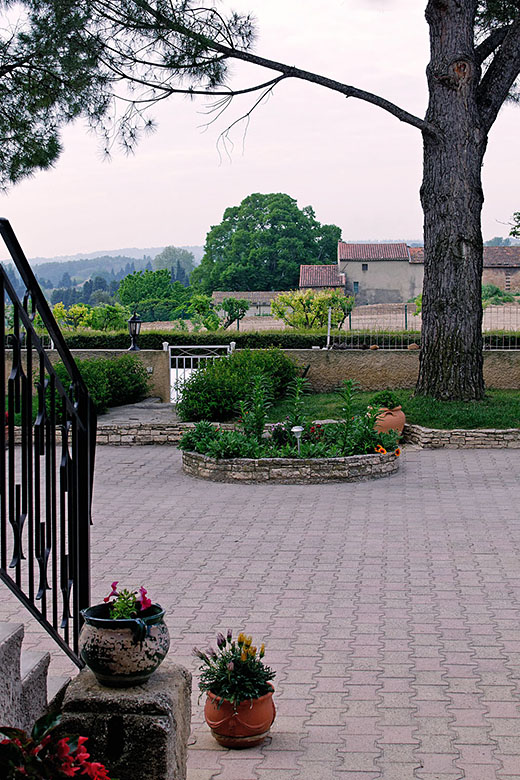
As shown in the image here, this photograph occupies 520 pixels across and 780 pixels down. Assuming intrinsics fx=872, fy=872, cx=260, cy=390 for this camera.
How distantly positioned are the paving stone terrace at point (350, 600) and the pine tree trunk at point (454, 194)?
3.23 metres

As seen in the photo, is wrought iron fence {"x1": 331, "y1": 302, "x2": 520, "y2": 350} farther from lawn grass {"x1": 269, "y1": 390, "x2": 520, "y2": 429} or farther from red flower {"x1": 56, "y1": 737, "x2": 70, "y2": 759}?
red flower {"x1": 56, "y1": 737, "x2": 70, "y2": 759}

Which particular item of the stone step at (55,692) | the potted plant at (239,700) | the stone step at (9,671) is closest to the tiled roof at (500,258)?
the potted plant at (239,700)

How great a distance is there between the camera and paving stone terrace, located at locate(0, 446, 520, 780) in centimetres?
355

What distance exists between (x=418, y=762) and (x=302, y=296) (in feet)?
73.2

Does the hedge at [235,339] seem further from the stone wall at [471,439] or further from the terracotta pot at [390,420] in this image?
the stone wall at [471,439]

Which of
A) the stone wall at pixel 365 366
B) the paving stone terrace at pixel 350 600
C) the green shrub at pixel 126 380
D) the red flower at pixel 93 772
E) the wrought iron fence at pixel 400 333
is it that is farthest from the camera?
the wrought iron fence at pixel 400 333

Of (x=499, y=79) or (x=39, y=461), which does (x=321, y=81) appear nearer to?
(x=499, y=79)

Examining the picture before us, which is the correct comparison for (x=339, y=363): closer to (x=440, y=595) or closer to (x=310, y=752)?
(x=440, y=595)

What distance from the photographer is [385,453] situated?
1024 centimetres

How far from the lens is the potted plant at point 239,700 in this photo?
11.6 feet

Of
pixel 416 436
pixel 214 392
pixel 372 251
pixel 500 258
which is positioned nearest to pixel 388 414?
pixel 416 436

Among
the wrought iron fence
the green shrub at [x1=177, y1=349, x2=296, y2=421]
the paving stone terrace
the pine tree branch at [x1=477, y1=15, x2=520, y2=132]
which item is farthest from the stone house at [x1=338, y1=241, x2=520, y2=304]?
the paving stone terrace

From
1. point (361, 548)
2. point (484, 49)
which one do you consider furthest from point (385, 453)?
point (484, 49)

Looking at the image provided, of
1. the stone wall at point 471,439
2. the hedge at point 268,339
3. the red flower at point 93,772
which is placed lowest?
the stone wall at point 471,439
